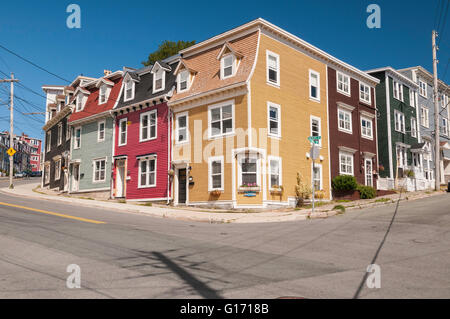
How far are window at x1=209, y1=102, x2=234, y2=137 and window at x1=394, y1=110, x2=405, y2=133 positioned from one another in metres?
18.7

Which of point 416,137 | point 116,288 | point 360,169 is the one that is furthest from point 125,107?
point 416,137

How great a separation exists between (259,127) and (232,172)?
2.86 metres

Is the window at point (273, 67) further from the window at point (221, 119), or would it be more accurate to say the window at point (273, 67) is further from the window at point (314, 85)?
the window at point (314, 85)

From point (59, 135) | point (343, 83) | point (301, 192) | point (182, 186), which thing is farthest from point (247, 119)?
point (59, 135)

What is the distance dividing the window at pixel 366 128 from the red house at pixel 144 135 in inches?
583

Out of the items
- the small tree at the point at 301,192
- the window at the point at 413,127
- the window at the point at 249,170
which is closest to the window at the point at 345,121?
the small tree at the point at 301,192

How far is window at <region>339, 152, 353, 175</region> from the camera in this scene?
27.8 meters

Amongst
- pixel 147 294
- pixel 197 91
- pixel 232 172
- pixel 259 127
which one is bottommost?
pixel 147 294

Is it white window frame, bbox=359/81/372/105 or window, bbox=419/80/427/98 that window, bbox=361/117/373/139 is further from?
window, bbox=419/80/427/98

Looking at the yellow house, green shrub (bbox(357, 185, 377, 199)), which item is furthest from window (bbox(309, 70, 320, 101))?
green shrub (bbox(357, 185, 377, 199))

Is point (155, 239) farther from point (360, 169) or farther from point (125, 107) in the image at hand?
point (360, 169)

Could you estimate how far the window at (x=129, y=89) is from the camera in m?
29.2

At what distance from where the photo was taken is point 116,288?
6.53 meters

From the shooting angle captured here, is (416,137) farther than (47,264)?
Yes
